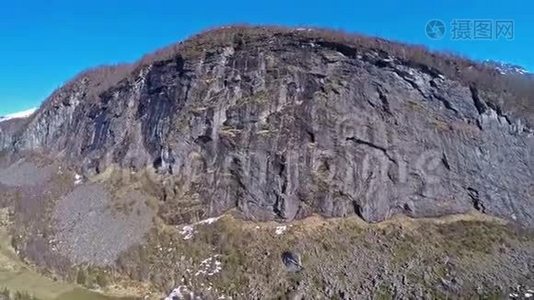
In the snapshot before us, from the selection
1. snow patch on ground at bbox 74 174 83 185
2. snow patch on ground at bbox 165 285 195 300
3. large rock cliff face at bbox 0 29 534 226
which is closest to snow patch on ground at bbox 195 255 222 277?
snow patch on ground at bbox 165 285 195 300

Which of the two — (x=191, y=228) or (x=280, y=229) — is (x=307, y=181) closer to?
(x=280, y=229)

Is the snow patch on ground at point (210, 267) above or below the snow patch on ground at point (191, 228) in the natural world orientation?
below

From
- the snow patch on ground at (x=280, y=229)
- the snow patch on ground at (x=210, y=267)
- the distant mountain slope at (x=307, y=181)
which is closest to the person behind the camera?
the distant mountain slope at (x=307, y=181)

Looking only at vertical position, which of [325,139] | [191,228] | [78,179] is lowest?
[191,228]

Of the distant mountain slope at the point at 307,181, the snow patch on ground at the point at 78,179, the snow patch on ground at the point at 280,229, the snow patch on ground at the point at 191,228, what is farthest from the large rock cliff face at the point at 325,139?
the snow patch on ground at the point at 78,179

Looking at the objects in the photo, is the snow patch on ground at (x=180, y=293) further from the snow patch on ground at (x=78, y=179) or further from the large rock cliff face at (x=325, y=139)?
the snow patch on ground at (x=78, y=179)

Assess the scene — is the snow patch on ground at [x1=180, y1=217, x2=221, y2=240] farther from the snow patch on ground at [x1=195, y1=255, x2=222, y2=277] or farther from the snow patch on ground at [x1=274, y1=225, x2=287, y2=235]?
the snow patch on ground at [x1=274, y1=225, x2=287, y2=235]

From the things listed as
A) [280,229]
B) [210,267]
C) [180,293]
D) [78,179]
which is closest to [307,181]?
[280,229]

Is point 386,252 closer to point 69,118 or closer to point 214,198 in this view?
point 214,198

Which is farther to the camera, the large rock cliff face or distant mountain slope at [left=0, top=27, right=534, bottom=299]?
the large rock cliff face
